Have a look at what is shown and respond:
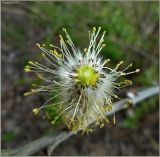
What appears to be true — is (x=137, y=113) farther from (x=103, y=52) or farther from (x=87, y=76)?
(x=87, y=76)

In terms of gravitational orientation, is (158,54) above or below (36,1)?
below

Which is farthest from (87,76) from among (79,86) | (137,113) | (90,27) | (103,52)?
(137,113)

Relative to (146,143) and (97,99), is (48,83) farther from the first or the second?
(146,143)

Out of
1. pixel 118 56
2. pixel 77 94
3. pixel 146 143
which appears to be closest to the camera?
pixel 77 94

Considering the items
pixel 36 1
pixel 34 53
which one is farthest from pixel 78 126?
pixel 36 1

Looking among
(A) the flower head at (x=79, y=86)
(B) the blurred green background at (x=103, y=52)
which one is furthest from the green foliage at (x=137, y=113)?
(A) the flower head at (x=79, y=86)

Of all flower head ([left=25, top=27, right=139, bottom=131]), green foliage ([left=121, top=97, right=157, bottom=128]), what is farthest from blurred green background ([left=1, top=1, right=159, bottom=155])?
flower head ([left=25, top=27, right=139, bottom=131])

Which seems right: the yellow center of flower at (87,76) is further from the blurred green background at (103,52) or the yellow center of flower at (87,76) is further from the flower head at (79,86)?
the blurred green background at (103,52)

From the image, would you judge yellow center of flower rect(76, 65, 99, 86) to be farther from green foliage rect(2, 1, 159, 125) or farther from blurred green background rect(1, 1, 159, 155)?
blurred green background rect(1, 1, 159, 155)

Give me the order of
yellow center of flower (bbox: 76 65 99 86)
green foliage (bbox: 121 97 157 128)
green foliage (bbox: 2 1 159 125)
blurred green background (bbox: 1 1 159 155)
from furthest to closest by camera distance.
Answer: green foliage (bbox: 121 97 157 128) < blurred green background (bbox: 1 1 159 155) < green foliage (bbox: 2 1 159 125) < yellow center of flower (bbox: 76 65 99 86)
